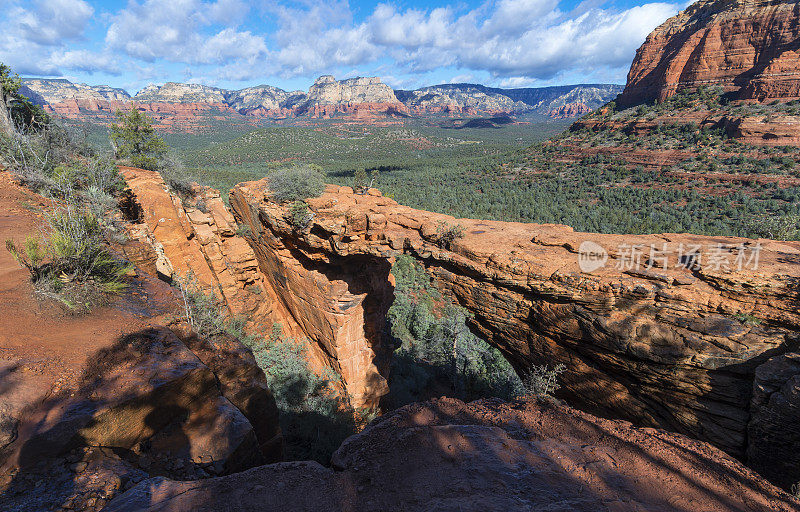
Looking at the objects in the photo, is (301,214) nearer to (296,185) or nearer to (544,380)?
(296,185)

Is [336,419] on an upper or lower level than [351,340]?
lower

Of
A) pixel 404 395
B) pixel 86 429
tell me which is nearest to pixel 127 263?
pixel 86 429

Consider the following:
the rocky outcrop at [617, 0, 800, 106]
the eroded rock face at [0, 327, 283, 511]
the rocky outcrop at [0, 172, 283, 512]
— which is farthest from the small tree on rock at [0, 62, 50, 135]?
the rocky outcrop at [617, 0, 800, 106]

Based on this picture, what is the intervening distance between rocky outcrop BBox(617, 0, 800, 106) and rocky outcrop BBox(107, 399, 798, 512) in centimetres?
6179

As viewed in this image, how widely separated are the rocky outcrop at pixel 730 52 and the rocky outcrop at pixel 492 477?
61786 millimetres

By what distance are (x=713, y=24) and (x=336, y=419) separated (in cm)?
8149

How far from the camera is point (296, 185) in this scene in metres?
10.9

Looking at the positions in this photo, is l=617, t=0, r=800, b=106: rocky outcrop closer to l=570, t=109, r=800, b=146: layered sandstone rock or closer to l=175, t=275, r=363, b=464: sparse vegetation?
l=570, t=109, r=800, b=146: layered sandstone rock

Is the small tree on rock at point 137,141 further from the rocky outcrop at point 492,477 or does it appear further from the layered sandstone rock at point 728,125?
the layered sandstone rock at point 728,125

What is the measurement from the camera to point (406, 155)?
97.3 m

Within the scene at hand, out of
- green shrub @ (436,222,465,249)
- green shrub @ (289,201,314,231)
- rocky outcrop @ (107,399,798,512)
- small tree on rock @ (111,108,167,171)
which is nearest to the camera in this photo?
rocky outcrop @ (107,399,798,512)

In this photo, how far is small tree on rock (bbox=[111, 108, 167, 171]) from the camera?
1524 cm

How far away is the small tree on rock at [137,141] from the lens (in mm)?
15242

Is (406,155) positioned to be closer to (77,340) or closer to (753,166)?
(753,166)
